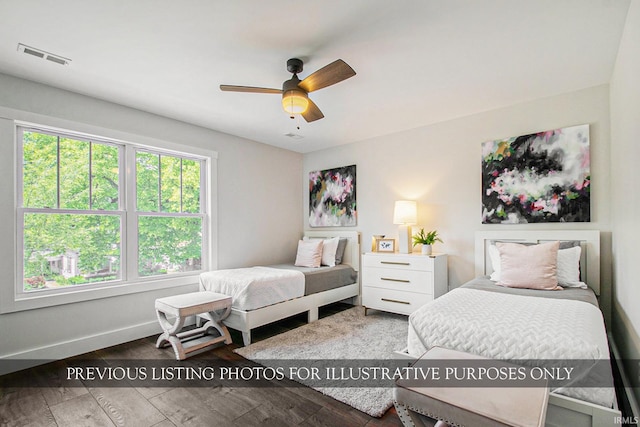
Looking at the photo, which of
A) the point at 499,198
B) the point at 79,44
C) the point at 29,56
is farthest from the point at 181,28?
the point at 499,198

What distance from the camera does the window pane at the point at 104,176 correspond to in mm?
3170

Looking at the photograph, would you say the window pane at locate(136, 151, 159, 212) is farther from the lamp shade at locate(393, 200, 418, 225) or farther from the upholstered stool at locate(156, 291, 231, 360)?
the lamp shade at locate(393, 200, 418, 225)

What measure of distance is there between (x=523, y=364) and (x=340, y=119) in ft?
9.84

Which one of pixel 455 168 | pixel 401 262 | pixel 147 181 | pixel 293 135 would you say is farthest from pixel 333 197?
→ pixel 147 181

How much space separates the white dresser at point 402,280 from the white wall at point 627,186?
1480mm

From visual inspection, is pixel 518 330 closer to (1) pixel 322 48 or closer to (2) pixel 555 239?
(2) pixel 555 239

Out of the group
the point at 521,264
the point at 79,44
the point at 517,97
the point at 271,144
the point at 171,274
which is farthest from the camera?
the point at 271,144

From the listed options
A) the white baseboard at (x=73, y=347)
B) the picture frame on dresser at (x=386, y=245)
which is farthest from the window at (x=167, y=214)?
the picture frame on dresser at (x=386, y=245)

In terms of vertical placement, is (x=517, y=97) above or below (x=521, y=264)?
above

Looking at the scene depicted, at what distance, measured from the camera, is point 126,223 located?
333cm

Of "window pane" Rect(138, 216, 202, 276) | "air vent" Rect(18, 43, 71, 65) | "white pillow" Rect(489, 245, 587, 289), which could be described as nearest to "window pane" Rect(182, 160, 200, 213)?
"window pane" Rect(138, 216, 202, 276)

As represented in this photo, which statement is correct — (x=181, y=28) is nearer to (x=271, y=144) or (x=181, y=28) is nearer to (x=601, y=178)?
(x=271, y=144)

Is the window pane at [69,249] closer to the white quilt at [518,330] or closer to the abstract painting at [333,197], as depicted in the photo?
the abstract painting at [333,197]

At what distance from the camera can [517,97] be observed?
3172 millimetres
